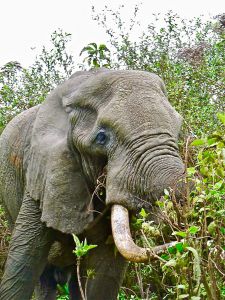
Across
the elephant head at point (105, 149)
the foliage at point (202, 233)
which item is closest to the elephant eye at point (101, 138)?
the elephant head at point (105, 149)

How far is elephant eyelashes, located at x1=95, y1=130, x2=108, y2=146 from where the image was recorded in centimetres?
471

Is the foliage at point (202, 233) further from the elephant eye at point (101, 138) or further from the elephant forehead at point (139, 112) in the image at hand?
the elephant eye at point (101, 138)

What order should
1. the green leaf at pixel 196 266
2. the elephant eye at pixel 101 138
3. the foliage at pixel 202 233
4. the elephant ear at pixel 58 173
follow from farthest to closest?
1. the elephant ear at pixel 58 173
2. the elephant eye at pixel 101 138
3. the foliage at pixel 202 233
4. the green leaf at pixel 196 266

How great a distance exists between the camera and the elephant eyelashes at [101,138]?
4.71m

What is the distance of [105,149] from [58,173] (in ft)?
1.40

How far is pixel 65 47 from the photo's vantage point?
32.4ft

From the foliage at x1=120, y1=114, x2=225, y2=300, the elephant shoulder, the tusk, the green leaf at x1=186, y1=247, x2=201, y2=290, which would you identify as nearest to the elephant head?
the tusk

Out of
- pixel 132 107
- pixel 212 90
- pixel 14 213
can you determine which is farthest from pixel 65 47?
pixel 132 107

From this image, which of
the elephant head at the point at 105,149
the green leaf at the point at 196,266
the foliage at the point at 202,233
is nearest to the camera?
the green leaf at the point at 196,266

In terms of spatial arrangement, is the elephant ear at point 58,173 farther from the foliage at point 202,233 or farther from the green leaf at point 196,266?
the green leaf at point 196,266

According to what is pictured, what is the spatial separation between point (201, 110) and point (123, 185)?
10.9ft

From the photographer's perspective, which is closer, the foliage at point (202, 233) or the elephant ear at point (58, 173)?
the foliage at point (202, 233)

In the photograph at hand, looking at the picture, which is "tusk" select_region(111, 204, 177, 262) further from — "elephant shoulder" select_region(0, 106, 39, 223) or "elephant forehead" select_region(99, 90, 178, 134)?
"elephant shoulder" select_region(0, 106, 39, 223)

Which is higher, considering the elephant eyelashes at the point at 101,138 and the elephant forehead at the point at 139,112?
the elephant forehead at the point at 139,112
